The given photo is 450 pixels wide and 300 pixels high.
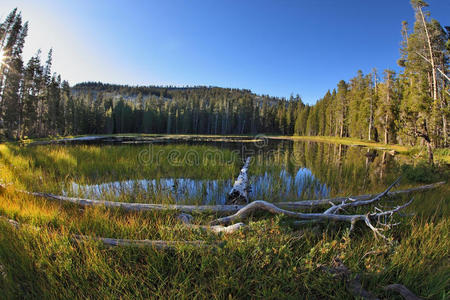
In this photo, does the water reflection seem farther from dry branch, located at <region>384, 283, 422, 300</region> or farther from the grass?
dry branch, located at <region>384, 283, 422, 300</region>

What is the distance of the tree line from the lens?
19172mm

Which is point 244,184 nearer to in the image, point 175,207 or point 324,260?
point 175,207

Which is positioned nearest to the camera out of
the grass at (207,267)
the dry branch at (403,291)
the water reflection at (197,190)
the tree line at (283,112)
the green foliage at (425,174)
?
the dry branch at (403,291)

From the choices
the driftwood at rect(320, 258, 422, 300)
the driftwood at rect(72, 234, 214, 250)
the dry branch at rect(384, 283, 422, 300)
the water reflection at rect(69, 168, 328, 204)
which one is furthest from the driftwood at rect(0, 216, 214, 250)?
the water reflection at rect(69, 168, 328, 204)

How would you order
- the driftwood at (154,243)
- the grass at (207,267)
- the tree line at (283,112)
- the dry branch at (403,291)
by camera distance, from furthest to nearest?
1. the tree line at (283,112)
2. the driftwood at (154,243)
3. the grass at (207,267)
4. the dry branch at (403,291)

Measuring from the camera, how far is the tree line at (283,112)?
1917 centimetres

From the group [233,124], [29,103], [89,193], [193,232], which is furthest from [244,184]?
[233,124]

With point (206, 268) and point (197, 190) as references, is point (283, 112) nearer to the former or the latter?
point (197, 190)

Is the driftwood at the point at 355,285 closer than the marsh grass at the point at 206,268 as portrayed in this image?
Yes

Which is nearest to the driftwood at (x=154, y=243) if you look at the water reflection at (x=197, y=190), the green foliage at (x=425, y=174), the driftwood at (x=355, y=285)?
the driftwood at (x=355, y=285)

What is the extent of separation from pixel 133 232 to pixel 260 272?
2.23 m

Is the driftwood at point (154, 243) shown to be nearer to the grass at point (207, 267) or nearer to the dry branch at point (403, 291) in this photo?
the grass at point (207, 267)

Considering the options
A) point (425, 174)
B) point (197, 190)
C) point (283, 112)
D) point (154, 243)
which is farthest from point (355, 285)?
point (283, 112)

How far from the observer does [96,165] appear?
34.0 feet
